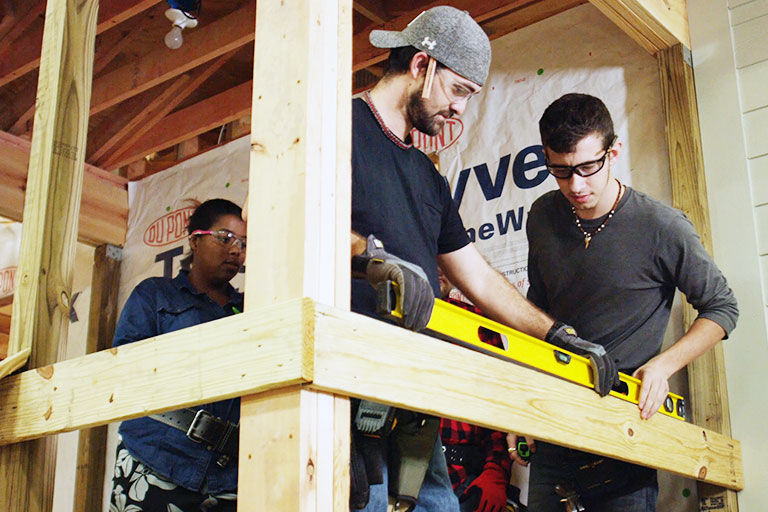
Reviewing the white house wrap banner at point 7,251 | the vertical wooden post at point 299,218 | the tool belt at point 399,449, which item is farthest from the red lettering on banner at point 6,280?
the vertical wooden post at point 299,218

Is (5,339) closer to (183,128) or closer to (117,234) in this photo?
(117,234)

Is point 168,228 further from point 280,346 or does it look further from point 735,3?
point 280,346

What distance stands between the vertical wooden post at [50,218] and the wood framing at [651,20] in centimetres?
183

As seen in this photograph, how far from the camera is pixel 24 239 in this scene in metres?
2.26

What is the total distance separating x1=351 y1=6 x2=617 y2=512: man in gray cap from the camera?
2096 mm

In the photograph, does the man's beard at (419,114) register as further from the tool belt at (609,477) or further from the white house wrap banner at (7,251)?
the white house wrap banner at (7,251)

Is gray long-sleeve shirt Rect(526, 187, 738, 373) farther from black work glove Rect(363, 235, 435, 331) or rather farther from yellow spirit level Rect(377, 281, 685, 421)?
black work glove Rect(363, 235, 435, 331)

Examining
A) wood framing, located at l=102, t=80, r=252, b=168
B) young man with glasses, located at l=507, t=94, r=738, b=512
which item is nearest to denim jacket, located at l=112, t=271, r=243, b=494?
young man with glasses, located at l=507, t=94, r=738, b=512

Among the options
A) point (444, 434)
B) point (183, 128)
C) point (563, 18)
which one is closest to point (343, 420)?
point (444, 434)

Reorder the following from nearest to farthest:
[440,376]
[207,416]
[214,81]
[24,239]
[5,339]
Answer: [440,376] → [24,239] → [207,416] → [214,81] → [5,339]

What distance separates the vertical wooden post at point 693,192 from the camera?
3.19 meters

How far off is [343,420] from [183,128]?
154 inches

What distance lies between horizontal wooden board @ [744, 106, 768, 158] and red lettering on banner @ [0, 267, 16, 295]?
4.32m

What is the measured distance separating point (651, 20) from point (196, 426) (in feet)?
7.40
